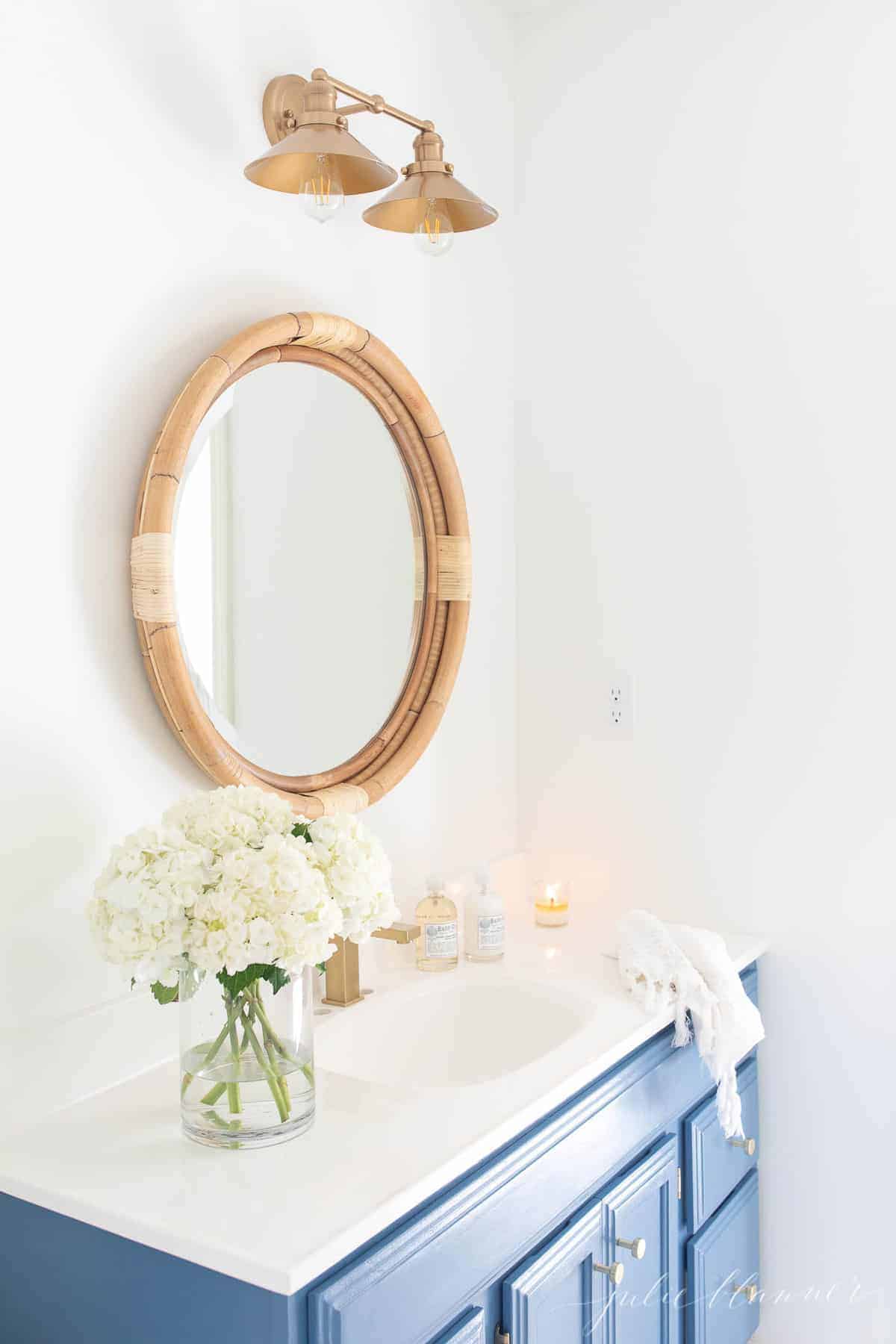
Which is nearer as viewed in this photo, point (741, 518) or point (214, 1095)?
point (214, 1095)

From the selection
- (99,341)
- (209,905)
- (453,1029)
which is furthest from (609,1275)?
(99,341)

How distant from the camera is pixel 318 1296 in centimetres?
100

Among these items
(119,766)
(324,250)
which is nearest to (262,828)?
(119,766)

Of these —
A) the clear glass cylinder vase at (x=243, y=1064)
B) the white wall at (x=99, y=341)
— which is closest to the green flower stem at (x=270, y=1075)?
the clear glass cylinder vase at (x=243, y=1064)

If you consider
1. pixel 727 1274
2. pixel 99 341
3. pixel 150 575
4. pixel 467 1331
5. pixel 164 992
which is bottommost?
pixel 727 1274

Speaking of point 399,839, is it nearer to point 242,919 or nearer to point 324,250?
point 242,919

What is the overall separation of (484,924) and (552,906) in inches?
10.9

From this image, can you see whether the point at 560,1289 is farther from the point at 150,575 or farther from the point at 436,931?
the point at 150,575

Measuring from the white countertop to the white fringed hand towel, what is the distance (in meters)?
0.15

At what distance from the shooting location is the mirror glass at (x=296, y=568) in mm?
1516

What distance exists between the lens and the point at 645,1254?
5.10ft

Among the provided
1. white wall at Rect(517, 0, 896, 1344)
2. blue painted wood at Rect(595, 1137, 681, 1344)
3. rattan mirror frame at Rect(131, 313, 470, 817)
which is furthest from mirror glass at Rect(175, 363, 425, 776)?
blue painted wood at Rect(595, 1137, 681, 1344)

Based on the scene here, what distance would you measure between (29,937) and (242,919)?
307 millimetres

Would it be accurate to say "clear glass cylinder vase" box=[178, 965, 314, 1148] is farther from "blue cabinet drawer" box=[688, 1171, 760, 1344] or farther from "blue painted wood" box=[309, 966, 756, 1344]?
"blue cabinet drawer" box=[688, 1171, 760, 1344]
